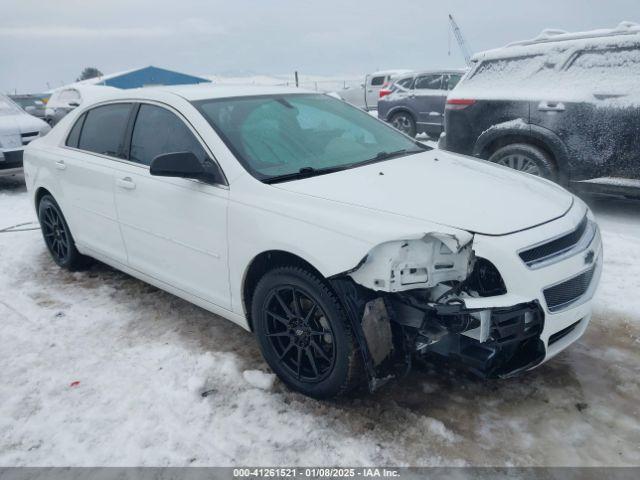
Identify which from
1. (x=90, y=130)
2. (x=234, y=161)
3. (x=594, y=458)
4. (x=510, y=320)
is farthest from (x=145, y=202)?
(x=594, y=458)

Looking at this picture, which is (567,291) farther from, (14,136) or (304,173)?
(14,136)

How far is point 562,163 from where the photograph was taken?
5570 millimetres

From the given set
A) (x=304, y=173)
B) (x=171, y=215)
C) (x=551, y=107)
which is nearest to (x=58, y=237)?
(x=171, y=215)

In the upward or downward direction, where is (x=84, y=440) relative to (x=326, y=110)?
downward

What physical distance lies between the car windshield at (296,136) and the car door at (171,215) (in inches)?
9.1

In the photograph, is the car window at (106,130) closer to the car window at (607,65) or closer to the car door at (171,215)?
the car door at (171,215)

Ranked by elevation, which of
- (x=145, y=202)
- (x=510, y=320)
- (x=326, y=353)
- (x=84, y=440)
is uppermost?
(x=145, y=202)

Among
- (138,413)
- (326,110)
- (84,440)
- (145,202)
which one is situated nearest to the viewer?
(84,440)

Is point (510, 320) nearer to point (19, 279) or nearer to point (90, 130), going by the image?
point (90, 130)

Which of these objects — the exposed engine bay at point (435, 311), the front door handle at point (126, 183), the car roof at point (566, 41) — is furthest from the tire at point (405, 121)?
the exposed engine bay at point (435, 311)

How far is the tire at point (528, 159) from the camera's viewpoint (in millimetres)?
5672

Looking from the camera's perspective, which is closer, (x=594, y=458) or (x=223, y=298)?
(x=594, y=458)

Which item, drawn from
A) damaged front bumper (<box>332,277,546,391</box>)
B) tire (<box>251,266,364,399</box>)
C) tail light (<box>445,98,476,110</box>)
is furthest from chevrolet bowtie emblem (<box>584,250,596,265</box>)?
tail light (<box>445,98,476,110</box>)

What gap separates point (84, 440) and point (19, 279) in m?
2.74
